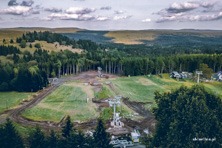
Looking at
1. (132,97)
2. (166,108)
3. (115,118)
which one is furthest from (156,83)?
(166,108)

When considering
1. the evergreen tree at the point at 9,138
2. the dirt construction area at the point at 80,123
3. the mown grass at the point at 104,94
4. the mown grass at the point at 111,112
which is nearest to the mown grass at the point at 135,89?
the mown grass at the point at 104,94

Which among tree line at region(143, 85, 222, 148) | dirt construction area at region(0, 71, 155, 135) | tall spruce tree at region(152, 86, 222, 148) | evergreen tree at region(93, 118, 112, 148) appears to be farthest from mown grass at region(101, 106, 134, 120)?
tall spruce tree at region(152, 86, 222, 148)

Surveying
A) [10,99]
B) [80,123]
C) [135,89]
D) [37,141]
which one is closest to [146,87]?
[135,89]

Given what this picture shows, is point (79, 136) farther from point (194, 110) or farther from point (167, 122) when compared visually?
point (194, 110)

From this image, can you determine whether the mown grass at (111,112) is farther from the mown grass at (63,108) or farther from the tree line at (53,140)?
the tree line at (53,140)

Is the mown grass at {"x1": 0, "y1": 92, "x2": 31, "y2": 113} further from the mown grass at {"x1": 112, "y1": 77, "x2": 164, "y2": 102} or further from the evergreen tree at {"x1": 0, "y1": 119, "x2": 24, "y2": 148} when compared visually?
the mown grass at {"x1": 112, "y1": 77, "x2": 164, "y2": 102}

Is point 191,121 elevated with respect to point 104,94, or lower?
elevated

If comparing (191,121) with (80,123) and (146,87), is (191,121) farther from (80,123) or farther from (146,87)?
(146,87)
